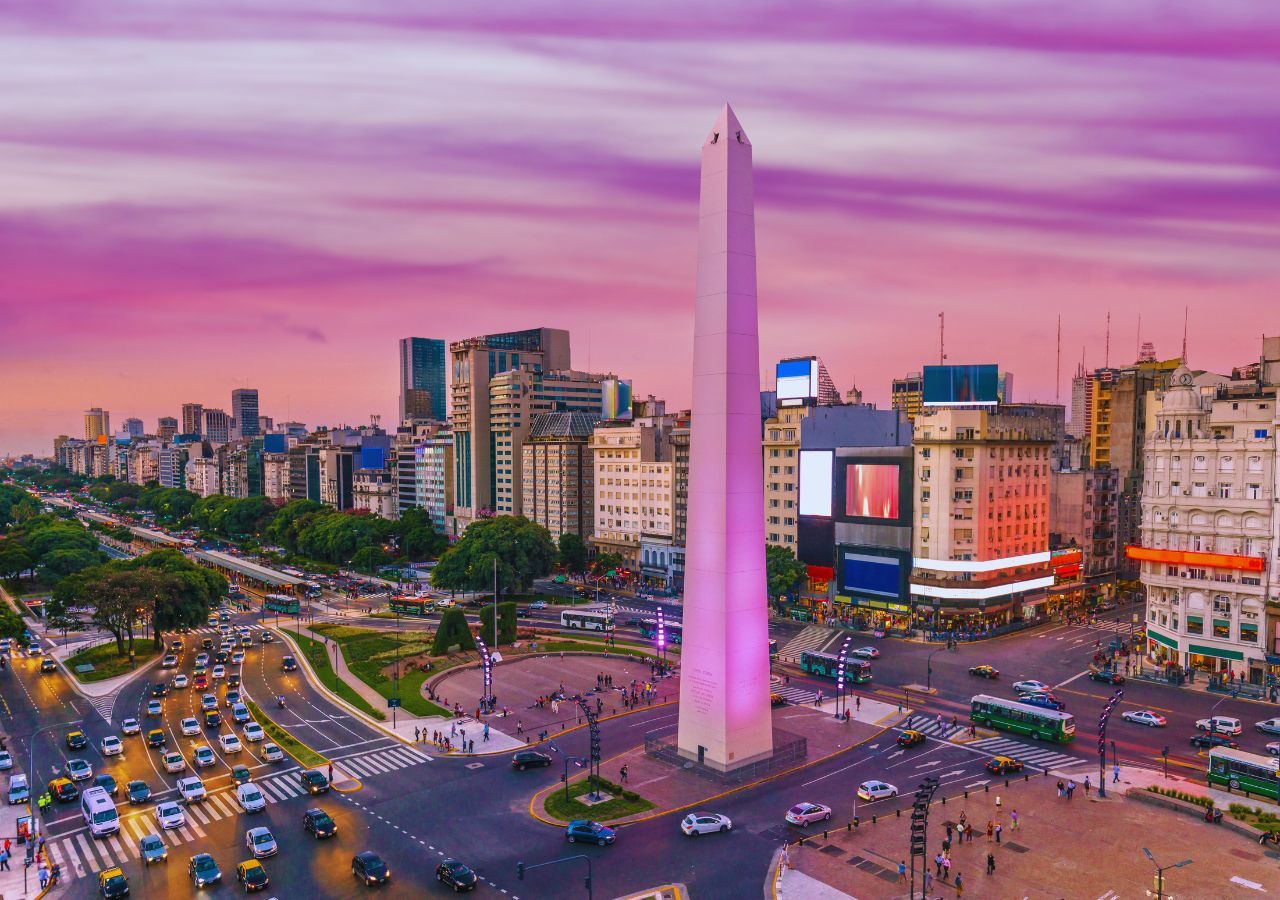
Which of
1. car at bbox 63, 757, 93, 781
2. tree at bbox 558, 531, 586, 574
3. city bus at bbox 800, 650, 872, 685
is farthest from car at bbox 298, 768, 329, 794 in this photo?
tree at bbox 558, 531, 586, 574

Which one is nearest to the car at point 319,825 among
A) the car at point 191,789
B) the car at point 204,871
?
the car at point 204,871

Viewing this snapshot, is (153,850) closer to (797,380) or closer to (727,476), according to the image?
(727,476)

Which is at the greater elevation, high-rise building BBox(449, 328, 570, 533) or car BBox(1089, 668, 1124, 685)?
high-rise building BBox(449, 328, 570, 533)

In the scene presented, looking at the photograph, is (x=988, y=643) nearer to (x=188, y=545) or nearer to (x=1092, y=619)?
(x=1092, y=619)

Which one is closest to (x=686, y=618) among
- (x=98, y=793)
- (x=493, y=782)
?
(x=493, y=782)

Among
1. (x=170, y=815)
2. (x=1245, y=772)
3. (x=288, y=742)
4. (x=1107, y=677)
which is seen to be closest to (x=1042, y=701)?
(x=1107, y=677)

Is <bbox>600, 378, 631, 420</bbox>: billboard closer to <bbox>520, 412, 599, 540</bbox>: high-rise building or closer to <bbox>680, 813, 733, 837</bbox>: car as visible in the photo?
<bbox>520, 412, 599, 540</bbox>: high-rise building
